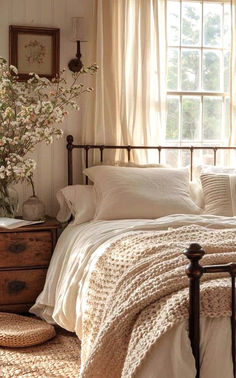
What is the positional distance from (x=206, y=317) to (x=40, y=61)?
8.63 ft

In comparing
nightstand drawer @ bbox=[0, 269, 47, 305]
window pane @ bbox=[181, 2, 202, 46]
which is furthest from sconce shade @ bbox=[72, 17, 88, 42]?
nightstand drawer @ bbox=[0, 269, 47, 305]

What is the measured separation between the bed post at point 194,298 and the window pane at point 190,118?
274cm

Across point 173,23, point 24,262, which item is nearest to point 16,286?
point 24,262

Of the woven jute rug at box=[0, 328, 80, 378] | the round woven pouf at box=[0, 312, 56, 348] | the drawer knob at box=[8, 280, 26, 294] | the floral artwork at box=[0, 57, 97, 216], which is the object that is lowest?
the woven jute rug at box=[0, 328, 80, 378]

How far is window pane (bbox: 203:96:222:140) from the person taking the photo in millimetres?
4695

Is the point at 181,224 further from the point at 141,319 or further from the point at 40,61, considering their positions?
the point at 40,61

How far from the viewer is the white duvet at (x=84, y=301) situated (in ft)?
6.57

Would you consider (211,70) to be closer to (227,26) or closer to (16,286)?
(227,26)

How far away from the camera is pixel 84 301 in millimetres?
2957

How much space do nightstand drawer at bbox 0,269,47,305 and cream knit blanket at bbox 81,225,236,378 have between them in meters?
1.07

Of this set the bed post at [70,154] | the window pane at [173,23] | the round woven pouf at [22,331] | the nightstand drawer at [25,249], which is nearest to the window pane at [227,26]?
the window pane at [173,23]

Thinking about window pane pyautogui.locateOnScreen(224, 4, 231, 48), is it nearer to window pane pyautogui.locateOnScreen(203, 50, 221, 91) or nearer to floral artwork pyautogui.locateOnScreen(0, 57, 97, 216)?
window pane pyautogui.locateOnScreen(203, 50, 221, 91)

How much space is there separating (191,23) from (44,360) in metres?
2.59

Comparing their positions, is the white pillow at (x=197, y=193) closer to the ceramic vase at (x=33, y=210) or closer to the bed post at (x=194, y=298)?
the ceramic vase at (x=33, y=210)
